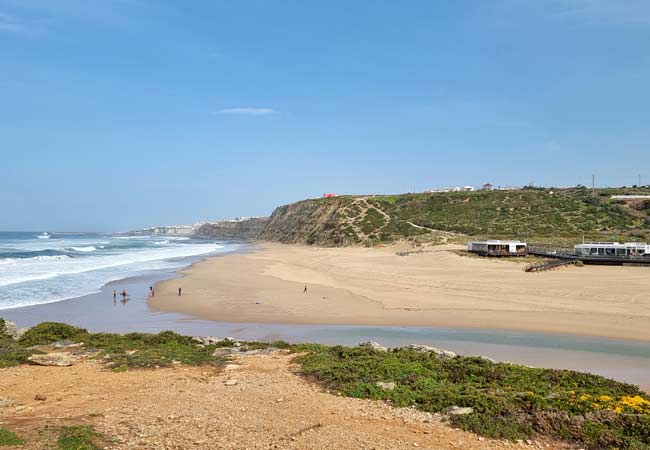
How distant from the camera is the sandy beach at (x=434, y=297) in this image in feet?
81.1

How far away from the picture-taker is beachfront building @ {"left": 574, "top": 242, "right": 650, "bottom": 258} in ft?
140

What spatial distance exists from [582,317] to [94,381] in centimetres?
2280

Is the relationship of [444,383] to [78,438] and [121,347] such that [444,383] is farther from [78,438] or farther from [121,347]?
[121,347]

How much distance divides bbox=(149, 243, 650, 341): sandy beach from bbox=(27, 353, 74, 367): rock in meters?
11.8

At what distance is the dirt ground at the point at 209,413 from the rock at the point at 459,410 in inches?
16.8

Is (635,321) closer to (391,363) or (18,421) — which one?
(391,363)

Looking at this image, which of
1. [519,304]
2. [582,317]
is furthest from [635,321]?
[519,304]

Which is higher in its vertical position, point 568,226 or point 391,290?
point 568,226

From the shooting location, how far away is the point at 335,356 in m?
15.5

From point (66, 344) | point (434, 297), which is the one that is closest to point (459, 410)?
point (66, 344)

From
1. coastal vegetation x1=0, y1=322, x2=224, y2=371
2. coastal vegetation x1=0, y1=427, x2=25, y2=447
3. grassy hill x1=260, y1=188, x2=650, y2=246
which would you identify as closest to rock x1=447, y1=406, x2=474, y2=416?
coastal vegetation x1=0, y1=322, x2=224, y2=371

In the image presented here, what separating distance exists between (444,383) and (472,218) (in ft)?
241

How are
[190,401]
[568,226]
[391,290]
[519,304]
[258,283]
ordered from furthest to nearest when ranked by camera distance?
[568,226] → [258,283] → [391,290] → [519,304] → [190,401]

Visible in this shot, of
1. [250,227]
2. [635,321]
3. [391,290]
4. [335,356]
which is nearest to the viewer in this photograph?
[335,356]
